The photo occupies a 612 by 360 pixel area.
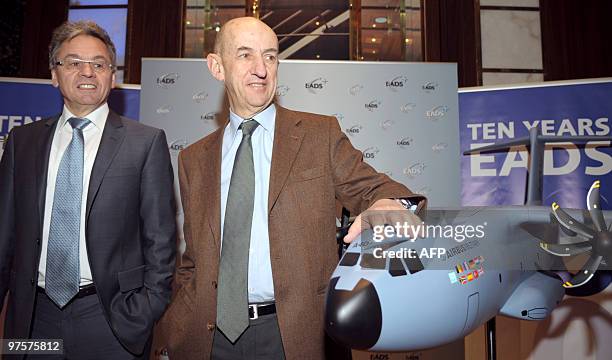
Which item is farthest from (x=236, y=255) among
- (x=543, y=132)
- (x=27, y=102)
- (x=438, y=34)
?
(x=438, y=34)

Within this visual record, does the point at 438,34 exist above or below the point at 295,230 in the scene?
above

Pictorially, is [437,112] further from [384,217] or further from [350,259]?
[384,217]

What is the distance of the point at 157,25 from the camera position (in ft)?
21.1

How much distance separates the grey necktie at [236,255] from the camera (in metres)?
1.90

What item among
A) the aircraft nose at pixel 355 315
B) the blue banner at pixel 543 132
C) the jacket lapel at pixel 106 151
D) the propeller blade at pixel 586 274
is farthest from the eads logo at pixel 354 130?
the aircraft nose at pixel 355 315

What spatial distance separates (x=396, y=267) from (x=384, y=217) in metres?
0.36

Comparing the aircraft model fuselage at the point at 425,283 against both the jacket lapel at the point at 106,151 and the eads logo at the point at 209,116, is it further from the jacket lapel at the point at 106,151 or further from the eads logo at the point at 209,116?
the eads logo at the point at 209,116

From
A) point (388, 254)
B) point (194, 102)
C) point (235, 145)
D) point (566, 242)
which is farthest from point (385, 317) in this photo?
point (194, 102)

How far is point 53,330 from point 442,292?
1.57 metres

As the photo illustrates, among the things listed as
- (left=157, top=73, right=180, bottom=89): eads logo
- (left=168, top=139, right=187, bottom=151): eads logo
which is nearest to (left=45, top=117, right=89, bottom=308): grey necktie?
(left=168, top=139, right=187, bottom=151): eads logo

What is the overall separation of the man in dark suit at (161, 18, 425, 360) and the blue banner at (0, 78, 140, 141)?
2743 millimetres

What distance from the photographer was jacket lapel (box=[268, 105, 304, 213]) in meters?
1.98

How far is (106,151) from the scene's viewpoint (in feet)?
7.38

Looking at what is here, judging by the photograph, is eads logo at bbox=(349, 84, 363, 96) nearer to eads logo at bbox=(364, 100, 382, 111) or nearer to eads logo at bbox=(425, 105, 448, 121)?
eads logo at bbox=(364, 100, 382, 111)
